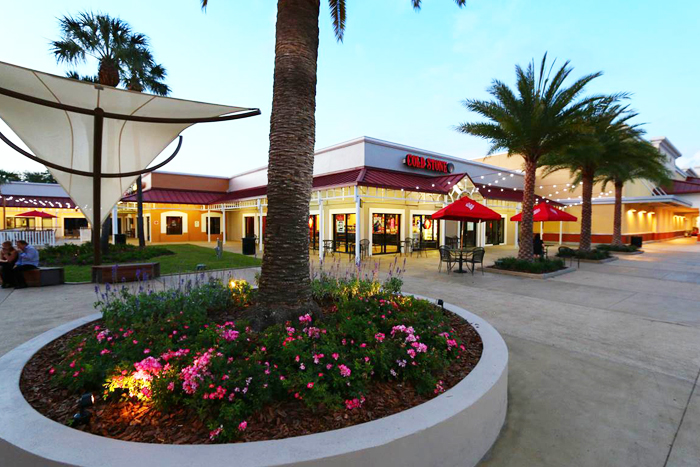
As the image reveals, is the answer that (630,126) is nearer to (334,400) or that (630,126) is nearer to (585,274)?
(585,274)

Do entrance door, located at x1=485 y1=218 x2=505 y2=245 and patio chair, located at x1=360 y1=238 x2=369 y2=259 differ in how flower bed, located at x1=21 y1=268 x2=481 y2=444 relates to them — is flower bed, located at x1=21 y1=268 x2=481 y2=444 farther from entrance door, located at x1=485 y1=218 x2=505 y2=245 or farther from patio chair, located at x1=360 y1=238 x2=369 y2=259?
entrance door, located at x1=485 y1=218 x2=505 y2=245

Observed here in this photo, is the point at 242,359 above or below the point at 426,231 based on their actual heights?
below

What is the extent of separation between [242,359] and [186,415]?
63 centimetres

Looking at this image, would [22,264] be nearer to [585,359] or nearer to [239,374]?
[239,374]

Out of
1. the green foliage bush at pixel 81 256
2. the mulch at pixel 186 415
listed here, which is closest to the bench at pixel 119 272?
the green foliage bush at pixel 81 256

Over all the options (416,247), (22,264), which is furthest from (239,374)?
(416,247)

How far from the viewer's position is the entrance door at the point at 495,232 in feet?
78.8

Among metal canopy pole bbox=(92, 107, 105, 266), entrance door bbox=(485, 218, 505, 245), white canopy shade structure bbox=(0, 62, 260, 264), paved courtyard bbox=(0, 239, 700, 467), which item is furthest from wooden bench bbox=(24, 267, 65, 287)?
entrance door bbox=(485, 218, 505, 245)

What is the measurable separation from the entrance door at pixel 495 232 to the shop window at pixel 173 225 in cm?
2467

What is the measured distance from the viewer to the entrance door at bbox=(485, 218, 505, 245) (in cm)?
2401

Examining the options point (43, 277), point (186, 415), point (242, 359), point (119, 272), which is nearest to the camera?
point (186, 415)

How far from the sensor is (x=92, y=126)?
255 inches

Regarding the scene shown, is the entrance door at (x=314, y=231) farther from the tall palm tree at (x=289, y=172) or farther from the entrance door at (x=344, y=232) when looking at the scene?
the tall palm tree at (x=289, y=172)

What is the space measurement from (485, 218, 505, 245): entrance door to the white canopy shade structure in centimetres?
2178
